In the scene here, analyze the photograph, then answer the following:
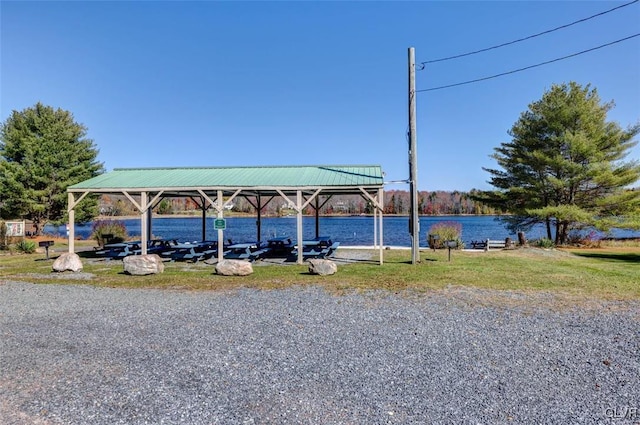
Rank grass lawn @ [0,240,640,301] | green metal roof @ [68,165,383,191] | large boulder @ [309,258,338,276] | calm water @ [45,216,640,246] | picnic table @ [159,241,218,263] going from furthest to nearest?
calm water @ [45,216,640,246]
picnic table @ [159,241,218,263]
green metal roof @ [68,165,383,191]
large boulder @ [309,258,338,276]
grass lawn @ [0,240,640,301]

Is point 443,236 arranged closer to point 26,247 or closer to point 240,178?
point 240,178

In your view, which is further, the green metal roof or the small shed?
the green metal roof

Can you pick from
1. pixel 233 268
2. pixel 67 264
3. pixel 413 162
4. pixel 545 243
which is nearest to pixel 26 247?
pixel 67 264

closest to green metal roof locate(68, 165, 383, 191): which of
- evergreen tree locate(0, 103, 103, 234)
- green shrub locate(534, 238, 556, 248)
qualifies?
green shrub locate(534, 238, 556, 248)

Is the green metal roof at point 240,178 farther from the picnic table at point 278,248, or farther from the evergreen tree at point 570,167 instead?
the evergreen tree at point 570,167

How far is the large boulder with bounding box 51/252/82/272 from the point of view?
10031mm

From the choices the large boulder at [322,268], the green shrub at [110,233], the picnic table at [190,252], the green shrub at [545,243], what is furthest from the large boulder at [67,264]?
the green shrub at [545,243]

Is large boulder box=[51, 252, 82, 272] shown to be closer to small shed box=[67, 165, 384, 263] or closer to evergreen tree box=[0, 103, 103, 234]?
small shed box=[67, 165, 384, 263]

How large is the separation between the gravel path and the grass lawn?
158cm

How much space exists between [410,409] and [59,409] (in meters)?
2.67

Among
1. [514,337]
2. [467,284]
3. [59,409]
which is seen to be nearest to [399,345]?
[514,337]

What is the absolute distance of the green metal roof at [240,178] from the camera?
453 inches

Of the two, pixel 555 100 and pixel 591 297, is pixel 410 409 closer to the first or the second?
pixel 591 297

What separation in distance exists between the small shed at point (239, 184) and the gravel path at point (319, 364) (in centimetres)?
538
